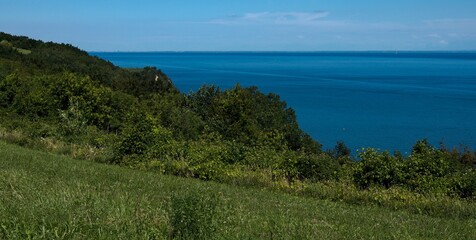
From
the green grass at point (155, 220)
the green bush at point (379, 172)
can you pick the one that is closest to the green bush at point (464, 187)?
the green bush at point (379, 172)

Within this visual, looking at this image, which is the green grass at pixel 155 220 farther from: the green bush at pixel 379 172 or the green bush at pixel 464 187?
the green bush at pixel 379 172

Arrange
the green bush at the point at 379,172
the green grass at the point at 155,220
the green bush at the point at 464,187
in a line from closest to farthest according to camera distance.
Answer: the green grass at the point at 155,220
the green bush at the point at 464,187
the green bush at the point at 379,172

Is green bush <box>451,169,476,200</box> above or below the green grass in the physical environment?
below

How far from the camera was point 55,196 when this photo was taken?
6762mm

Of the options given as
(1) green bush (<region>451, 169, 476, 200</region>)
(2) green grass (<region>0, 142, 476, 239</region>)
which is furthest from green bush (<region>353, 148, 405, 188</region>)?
(2) green grass (<region>0, 142, 476, 239</region>)

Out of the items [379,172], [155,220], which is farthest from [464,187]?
[155,220]

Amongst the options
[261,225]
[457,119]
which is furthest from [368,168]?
[457,119]

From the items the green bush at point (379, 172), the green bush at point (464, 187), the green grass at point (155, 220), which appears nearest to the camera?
the green grass at point (155, 220)

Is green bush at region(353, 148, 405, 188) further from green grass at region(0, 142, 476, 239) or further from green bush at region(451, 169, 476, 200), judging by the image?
green grass at region(0, 142, 476, 239)

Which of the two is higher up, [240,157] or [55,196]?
[55,196]

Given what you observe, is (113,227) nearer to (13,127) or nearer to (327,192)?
(327,192)

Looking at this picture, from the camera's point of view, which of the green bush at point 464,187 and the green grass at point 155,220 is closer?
the green grass at point 155,220

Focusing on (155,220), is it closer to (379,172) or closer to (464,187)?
(379,172)

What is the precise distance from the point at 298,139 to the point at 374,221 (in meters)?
41.6
